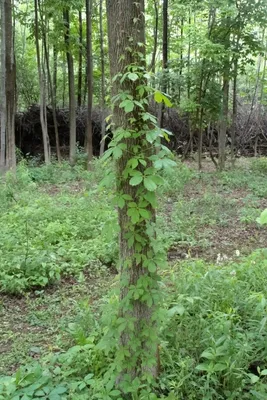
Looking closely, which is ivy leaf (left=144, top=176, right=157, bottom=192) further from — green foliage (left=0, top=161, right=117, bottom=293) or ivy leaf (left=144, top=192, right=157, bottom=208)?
green foliage (left=0, top=161, right=117, bottom=293)

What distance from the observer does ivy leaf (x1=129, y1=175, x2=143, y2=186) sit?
6.49ft

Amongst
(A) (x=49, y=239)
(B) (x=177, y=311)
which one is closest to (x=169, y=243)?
(A) (x=49, y=239)

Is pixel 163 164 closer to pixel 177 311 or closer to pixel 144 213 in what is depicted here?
pixel 144 213

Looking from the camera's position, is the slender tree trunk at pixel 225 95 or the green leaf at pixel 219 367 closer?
the green leaf at pixel 219 367

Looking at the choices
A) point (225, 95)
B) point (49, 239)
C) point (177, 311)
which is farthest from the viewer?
point (225, 95)

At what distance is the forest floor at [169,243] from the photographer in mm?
3227

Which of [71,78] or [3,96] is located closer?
[3,96]

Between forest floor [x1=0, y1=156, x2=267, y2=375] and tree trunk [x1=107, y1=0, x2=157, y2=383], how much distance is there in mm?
350

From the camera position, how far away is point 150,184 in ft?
6.57

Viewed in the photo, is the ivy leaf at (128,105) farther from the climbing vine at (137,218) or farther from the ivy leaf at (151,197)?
the ivy leaf at (151,197)

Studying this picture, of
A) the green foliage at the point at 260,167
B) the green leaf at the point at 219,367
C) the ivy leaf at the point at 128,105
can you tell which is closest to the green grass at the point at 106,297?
the green leaf at the point at 219,367

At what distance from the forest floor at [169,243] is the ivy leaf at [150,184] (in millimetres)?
422

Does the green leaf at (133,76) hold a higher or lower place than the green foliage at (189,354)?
higher

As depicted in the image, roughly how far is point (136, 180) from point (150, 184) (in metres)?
0.08
